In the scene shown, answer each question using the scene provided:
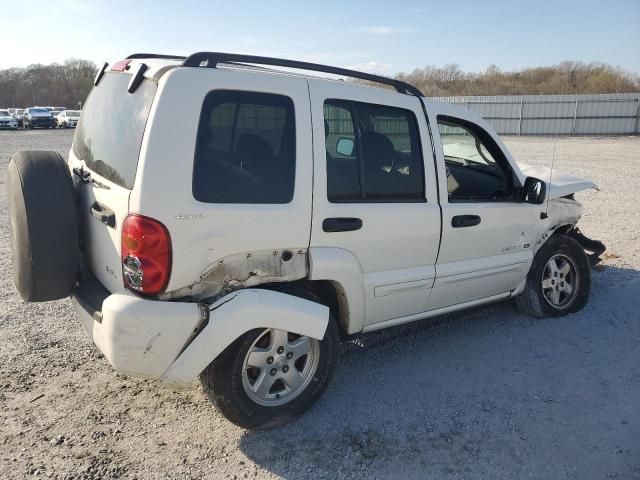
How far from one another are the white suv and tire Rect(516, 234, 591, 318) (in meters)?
1.17

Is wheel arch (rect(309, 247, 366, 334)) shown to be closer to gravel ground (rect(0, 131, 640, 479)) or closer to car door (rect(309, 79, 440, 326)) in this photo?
car door (rect(309, 79, 440, 326))

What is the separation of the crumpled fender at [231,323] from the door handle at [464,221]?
53.3 inches

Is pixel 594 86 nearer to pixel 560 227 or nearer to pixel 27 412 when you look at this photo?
pixel 560 227

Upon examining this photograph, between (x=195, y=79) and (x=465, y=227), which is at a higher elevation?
(x=195, y=79)

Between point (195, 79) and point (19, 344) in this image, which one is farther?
point (19, 344)

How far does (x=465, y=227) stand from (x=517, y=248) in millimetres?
738

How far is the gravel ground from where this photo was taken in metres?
2.88

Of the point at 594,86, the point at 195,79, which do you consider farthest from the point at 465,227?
the point at 594,86

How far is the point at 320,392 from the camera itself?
11.0 feet

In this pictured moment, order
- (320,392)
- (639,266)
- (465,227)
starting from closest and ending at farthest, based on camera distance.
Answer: (320,392), (465,227), (639,266)

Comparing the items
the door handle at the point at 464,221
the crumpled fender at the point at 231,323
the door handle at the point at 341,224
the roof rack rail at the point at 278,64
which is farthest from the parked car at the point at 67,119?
the crumpled fender at the point at 231,323

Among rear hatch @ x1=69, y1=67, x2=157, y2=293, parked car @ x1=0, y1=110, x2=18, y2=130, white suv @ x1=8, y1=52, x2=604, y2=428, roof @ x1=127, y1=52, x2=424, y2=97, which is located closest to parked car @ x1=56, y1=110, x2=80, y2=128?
parked car @ x1=0, y1=110, x2=18, y2=130

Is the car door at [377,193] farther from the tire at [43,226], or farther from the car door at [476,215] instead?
the tire at [43,226]

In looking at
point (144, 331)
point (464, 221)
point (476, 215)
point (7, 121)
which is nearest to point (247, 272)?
point (144, 331)
